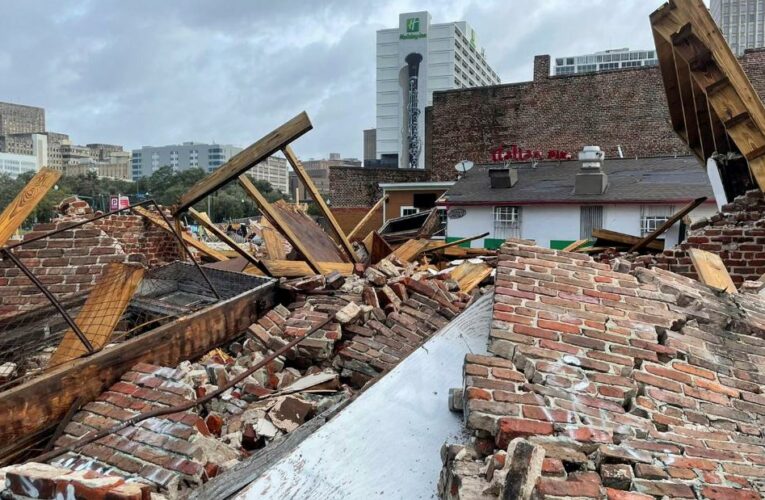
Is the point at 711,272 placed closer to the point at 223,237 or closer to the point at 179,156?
the point at 223,237

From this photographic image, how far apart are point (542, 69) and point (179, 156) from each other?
117 meters

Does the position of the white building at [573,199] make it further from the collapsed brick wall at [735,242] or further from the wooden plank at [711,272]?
the wooden plank at [711,272]

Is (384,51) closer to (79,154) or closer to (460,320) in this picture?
(460,320)

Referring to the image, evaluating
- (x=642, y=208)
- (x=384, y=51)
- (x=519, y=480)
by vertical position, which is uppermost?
(x=384, y=51)

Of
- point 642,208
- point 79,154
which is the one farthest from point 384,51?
point 79,154

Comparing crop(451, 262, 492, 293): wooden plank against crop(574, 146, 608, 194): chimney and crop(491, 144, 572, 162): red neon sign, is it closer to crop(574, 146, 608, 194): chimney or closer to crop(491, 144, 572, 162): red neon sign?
crop(574, 146, 608, 194): chimney

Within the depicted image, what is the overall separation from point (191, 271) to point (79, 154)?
161 meters

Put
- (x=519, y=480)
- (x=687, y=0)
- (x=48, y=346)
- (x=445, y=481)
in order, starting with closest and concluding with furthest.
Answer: (x=519, y=480) → (x=445, y=481) → (x=48, y=346) → (x=687, y=0)

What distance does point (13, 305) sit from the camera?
6066 mm

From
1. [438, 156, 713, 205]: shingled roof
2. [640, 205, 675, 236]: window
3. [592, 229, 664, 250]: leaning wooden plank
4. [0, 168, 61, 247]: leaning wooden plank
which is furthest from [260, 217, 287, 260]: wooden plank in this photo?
[640, 205, 675, 236]: window

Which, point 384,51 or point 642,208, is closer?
point 642,208

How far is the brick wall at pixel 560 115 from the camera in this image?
78.1 feet

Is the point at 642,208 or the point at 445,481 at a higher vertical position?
the point at 642,208

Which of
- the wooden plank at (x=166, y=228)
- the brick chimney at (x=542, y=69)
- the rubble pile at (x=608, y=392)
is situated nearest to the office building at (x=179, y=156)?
the brick chimney at (x=542, y=69)
